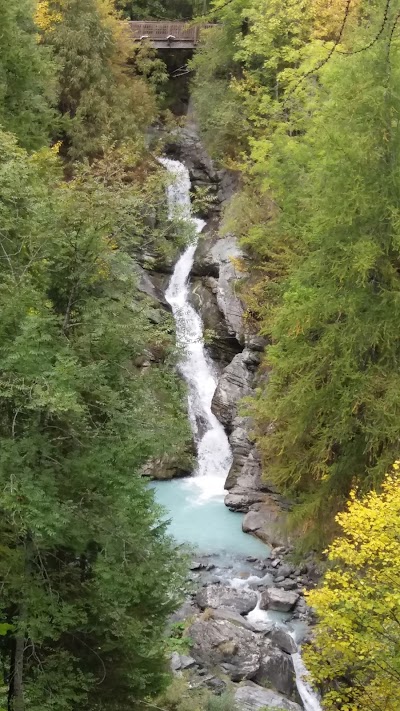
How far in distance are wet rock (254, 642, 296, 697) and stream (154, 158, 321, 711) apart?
0.16m

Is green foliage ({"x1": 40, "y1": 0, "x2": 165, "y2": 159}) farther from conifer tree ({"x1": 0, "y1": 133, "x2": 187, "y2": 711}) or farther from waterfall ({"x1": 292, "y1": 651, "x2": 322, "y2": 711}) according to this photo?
waterfall ({"x1": 292, "y1": 651, "x2": 322, "y2": 711})

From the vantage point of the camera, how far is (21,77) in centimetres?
1428

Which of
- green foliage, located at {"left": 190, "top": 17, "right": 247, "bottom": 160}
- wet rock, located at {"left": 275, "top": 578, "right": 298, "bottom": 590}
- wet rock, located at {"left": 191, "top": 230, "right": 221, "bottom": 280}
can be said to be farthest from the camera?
green foliage, located at {"left": 190, "top": 17, "right": 247, "bottom": 160}

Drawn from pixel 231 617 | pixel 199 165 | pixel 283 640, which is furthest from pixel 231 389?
pixel 199 165

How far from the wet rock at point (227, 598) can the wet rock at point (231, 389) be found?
19.1ft

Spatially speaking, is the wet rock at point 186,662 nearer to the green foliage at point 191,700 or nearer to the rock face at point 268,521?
the green foliage at point 191,700

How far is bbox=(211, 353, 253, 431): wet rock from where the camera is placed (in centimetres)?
1647

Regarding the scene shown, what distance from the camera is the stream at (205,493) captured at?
10877 millimetres

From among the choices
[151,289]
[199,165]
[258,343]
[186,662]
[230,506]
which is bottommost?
[230,506]

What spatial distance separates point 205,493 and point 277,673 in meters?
6.31

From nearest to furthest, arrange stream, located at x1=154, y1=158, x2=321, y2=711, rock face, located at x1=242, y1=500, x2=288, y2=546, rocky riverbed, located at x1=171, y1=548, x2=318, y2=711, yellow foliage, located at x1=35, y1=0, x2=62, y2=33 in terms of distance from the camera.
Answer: rocky riverbed, located at x1=171, y1=548, x2=318, y2=711 < stream, located at x1=154, y1=158, x2=321, y2=711 < rock face, located at x1=242, y1=500, x2=288, y2=546 < yellow foliage, located at x1=35, y1=0, x2=62, y2=33

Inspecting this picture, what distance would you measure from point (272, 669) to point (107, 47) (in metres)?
19.1

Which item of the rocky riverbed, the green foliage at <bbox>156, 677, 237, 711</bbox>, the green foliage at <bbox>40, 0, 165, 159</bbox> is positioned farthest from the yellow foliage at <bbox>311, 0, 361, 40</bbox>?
the green foliage at <bbox>156, 677, 237, 711</bbox>

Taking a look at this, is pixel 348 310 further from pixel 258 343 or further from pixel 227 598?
pixel 258 343
